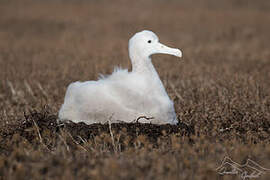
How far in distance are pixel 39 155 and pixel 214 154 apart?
1.70 metres

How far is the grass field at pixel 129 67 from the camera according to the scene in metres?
3.93

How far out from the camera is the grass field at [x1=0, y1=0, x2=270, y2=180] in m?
3.93

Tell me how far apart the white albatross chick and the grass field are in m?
0.16

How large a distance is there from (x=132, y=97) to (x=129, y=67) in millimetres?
7191

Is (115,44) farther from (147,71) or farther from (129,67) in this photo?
(147,71)

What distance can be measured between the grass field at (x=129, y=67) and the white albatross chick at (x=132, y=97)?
0.53ft

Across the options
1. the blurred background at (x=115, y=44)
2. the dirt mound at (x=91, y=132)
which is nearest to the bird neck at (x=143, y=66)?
the dirt mound at (x=91, y=132)

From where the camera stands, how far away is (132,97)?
5.03 m

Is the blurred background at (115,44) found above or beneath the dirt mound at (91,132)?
above

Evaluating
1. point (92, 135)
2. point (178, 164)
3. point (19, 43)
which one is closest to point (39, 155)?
point (92, 135)

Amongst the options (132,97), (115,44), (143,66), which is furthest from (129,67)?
(132,97)

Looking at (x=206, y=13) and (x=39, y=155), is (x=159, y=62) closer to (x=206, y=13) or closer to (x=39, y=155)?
(x=39, y=155)

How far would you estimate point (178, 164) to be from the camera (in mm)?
3930

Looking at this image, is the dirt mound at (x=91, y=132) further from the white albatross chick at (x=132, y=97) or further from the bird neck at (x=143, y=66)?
the bird neck at (x=143, y=66)
